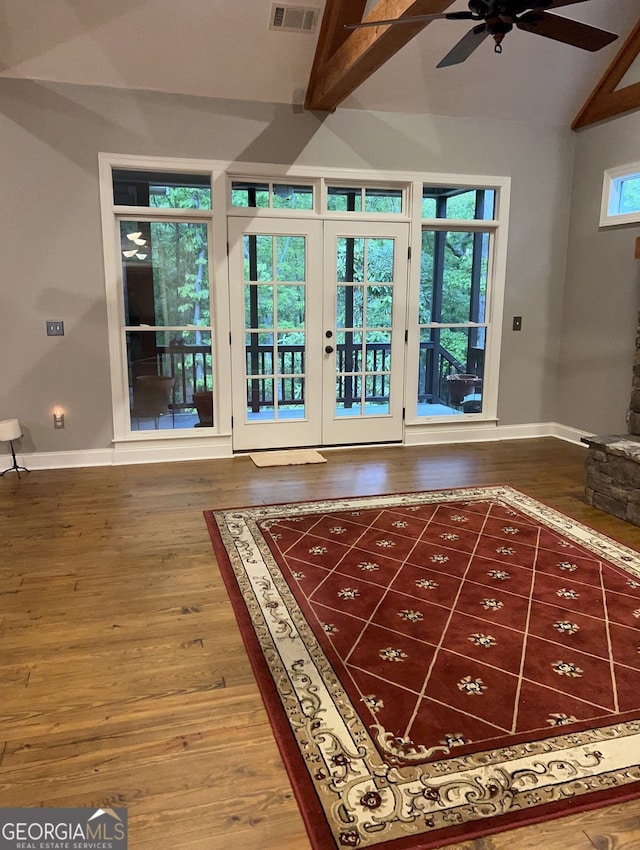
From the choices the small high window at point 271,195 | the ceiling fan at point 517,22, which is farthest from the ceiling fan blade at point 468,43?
the small high window at point 271,195

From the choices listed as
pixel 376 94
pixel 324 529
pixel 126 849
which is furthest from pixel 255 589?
pixel 376 94

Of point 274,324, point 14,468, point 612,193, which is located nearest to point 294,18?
point 274,324

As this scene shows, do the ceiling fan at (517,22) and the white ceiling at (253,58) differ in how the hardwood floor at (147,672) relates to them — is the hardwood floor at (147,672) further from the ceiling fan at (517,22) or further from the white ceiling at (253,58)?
the white ceiling at (253,58)

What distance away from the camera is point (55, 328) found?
192 inches

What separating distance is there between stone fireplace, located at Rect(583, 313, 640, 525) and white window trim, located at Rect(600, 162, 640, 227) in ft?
7.21

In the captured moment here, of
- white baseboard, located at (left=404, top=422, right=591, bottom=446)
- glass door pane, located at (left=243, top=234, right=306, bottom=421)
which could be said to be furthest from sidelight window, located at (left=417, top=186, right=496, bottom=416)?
glass door pane, located at (left=243, top=234, right=306, bottom=421)

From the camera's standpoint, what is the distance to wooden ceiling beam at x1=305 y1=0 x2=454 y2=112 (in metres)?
3.38

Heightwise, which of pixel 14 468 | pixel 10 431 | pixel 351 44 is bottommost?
pixel 14 468

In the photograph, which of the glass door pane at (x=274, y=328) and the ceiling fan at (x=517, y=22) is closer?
the ceiling fan at (x=517, y=22)

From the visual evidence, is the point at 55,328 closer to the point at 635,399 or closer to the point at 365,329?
the point at 365,329

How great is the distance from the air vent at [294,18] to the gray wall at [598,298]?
2.86 meters

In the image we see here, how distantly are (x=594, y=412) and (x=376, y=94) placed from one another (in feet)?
11.4

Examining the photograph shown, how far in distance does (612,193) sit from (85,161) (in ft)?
14.9

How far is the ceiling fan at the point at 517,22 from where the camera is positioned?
2746 mm
